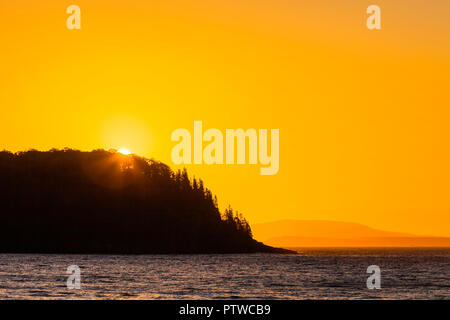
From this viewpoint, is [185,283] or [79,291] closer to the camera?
[79,291]

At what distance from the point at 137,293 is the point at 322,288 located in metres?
21.6

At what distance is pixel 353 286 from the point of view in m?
82.9
